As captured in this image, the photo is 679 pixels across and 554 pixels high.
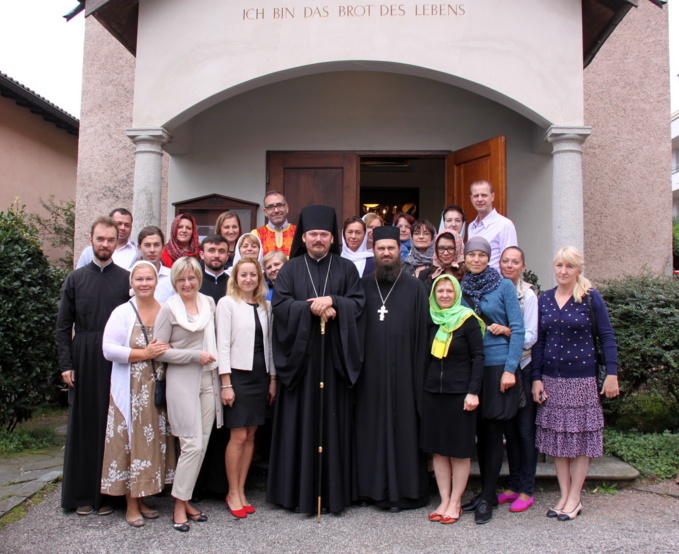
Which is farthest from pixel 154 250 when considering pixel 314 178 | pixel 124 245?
pixel 314 178

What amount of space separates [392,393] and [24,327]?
3.88 m

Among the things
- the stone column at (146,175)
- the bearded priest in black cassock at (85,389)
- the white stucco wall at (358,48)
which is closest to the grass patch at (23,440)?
the bearded priest in black cassock at (85,389)

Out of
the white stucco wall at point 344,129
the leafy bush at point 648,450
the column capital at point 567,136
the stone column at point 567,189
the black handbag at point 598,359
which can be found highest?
the white stucco wall at point 344,129

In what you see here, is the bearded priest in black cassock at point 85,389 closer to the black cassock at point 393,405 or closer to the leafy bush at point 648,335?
the black cassock at point 393,405

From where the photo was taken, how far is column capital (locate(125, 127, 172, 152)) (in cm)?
682

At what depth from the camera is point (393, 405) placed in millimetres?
4598

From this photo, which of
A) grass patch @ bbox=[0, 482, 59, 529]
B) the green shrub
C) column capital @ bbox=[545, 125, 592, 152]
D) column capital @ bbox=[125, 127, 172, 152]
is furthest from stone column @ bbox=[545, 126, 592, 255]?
grass patch @ bbox=[0, 482, 59, 529]

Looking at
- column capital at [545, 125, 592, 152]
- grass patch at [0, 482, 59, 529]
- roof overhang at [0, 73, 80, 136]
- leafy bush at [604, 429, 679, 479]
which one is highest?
roof overhang at [0, 73, 80, 136]

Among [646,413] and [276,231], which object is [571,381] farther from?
[276,231]

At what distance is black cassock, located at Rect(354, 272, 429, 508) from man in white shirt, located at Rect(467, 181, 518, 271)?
4.74 feet

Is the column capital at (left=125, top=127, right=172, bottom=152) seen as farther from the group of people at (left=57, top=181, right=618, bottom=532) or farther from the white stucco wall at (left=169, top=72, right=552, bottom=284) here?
the group of people at (left=57, top=181, right=618, bottom=532)

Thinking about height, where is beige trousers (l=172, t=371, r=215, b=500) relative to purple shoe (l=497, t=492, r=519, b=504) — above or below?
above

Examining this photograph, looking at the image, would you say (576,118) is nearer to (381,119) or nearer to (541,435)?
(381,119)

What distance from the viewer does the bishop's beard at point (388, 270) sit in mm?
4734
